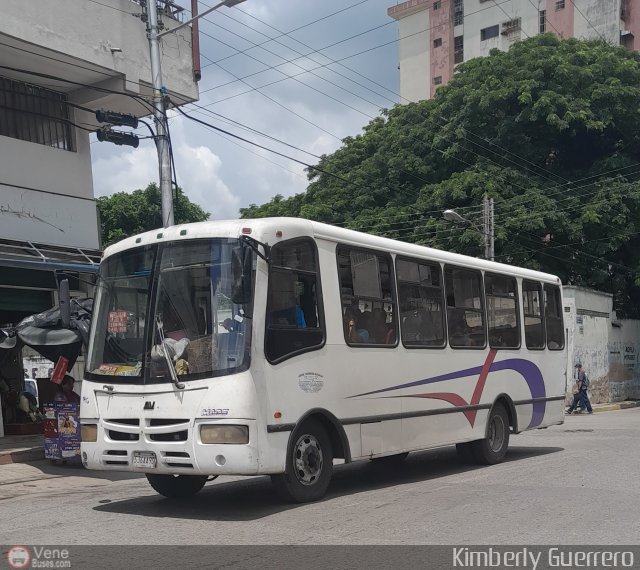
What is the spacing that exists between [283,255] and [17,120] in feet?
29.7

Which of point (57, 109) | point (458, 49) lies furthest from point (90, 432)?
point (458, 49)

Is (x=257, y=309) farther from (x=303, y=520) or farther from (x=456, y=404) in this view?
(x=456, y=404)

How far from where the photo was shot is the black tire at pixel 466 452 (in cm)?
1180

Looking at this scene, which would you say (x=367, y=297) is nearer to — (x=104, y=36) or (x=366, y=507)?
(x=366, y=507)

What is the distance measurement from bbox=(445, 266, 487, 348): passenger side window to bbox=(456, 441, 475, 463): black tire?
4.93 feet

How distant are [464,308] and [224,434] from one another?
16.2ft

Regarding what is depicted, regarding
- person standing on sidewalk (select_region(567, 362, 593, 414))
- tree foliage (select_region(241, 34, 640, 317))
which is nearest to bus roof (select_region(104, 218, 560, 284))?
person standing on sidewalk (select_region(567, 362, 593, 414))

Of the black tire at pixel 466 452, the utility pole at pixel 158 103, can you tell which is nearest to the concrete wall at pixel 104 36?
the utility pole at pixel 158 103

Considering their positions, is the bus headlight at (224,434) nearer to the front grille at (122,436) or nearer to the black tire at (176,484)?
the front grille at (122,436)

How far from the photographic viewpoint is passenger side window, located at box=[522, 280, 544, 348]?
13.0m

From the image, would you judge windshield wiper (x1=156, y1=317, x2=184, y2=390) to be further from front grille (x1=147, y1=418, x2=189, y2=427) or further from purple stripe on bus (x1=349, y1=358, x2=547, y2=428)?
purple stripe on bus (x1=349, y1=358, x2=547, y2=428)

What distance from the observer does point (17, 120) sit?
15.0m

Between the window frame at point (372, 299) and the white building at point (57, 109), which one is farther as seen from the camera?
the white building at point (57, 109)

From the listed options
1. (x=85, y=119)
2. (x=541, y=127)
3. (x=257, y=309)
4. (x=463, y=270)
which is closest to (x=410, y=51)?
(x=541, y=127)
